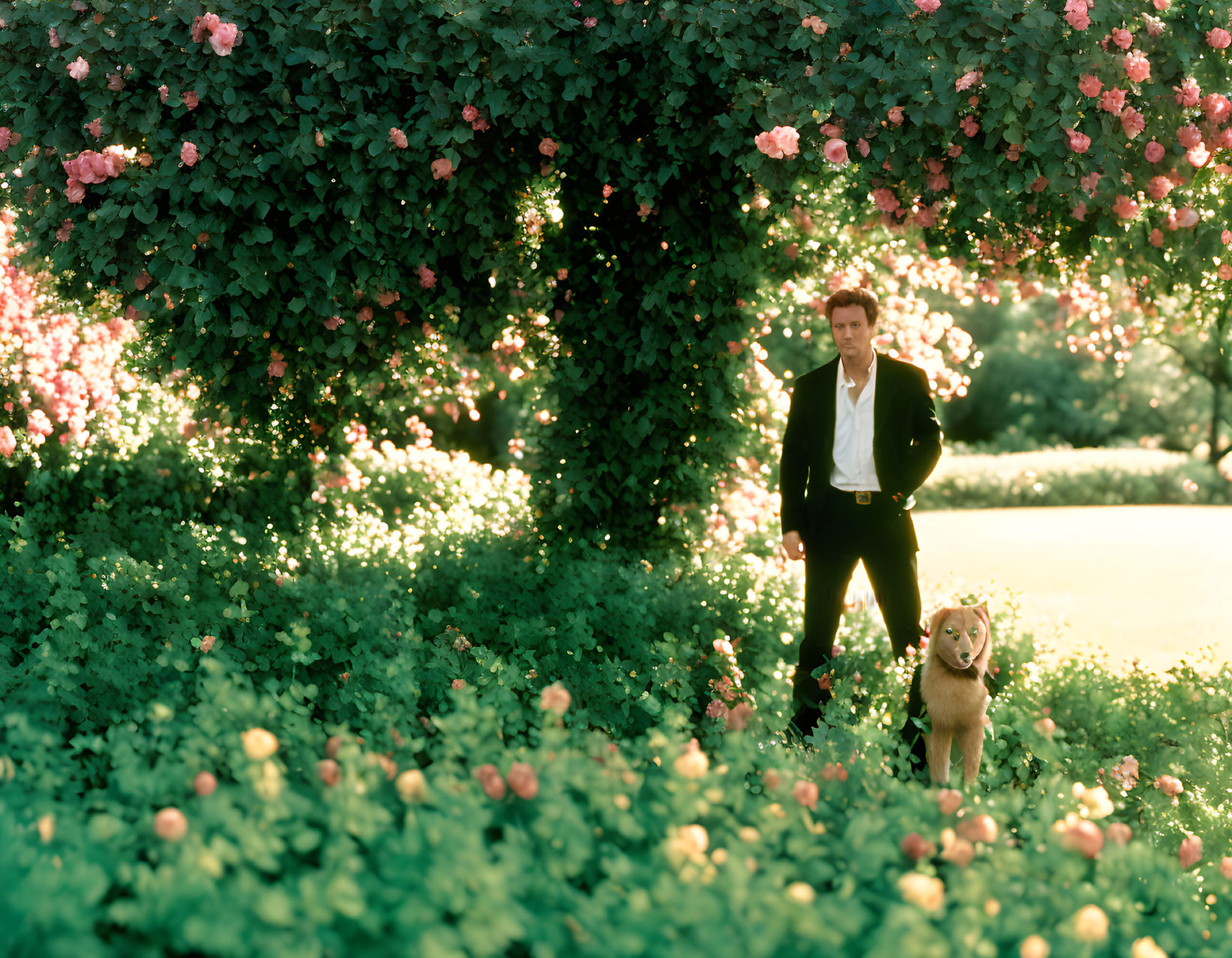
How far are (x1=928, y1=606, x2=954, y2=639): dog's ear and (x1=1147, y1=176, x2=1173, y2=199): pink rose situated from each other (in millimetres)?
2354

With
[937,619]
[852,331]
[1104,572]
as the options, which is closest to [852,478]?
[852,331]

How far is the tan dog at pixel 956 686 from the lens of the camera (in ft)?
11.7

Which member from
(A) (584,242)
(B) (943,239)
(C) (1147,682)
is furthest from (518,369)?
(C) (1147,682)

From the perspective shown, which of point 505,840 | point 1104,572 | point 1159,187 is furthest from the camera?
point 1104,572

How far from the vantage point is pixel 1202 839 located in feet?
12.6

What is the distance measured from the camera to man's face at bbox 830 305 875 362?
432cm

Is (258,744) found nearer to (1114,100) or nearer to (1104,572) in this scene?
(1114,100)

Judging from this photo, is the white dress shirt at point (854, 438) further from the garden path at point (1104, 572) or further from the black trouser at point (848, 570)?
the garden path at point (1104, 572)

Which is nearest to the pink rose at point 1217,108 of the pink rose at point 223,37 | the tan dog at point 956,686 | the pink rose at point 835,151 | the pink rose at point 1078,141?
the pink rose at point 1078,141

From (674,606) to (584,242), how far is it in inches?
81.3

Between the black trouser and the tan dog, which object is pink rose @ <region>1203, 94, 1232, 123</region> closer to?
the black trouser

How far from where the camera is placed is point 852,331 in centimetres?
433

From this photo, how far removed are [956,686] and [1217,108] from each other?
2.84m

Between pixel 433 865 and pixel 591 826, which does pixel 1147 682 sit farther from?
pixel 433 865
